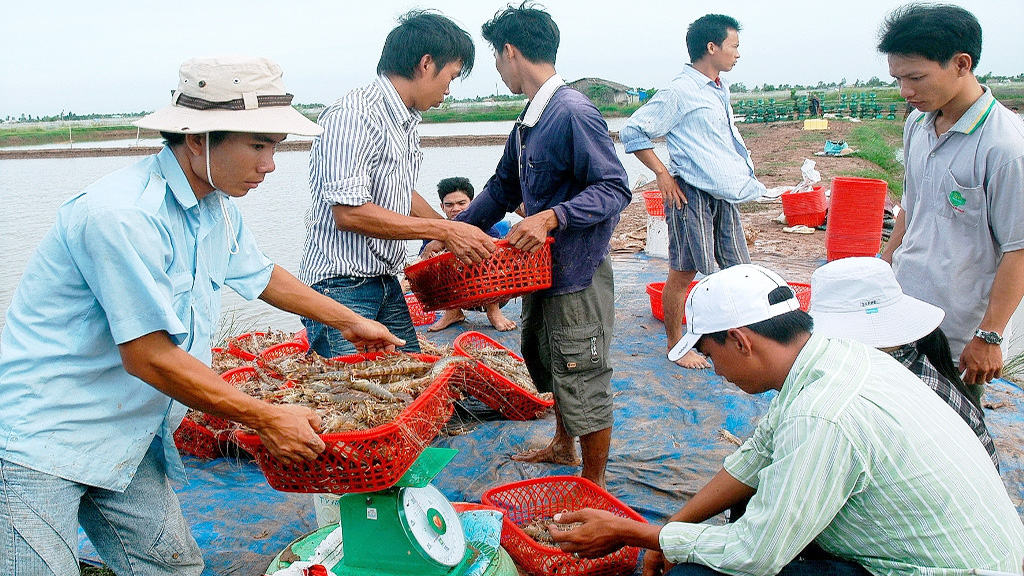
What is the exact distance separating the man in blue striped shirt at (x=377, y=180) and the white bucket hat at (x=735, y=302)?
102 centimetres

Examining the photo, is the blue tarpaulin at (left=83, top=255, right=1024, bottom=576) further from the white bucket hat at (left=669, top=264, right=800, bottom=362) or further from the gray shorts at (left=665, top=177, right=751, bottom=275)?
the white bucket hat at (left=669, top=264, right=800, bottom=362)

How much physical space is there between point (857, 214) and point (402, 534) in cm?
623

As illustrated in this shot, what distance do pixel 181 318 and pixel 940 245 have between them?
263cm

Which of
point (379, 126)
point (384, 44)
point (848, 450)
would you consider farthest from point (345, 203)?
point (848, 450)

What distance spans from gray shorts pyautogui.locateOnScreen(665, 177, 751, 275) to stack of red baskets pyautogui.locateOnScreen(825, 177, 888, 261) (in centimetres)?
295

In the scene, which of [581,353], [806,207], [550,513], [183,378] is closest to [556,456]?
[550,513]

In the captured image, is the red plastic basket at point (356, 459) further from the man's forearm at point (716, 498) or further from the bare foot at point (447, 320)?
the bare foot at point (447, 320)

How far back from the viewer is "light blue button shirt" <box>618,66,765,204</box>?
4.45 metres

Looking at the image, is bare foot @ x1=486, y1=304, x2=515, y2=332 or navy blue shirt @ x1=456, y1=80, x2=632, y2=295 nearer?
navy blue shirt @ x1=456, y1=80, x2=632, y2=295

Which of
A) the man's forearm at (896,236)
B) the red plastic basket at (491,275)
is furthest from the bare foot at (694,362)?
the red plastic basket at (491,275)

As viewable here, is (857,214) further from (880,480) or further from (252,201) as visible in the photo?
(252,201)

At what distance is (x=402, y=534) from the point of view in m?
2.17

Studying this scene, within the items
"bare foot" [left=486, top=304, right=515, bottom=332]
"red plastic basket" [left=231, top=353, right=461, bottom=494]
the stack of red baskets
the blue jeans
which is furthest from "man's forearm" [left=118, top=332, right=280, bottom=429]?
the stack of red baskets

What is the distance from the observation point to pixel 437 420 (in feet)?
7.04
